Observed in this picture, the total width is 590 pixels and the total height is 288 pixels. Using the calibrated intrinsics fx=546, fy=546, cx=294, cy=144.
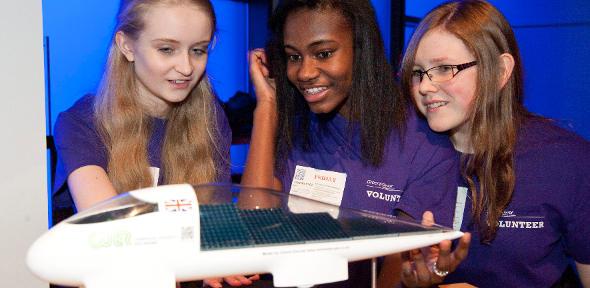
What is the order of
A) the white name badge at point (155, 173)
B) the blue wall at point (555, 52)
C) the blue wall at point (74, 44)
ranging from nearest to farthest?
the white name badge at point (155, 173), the blue wall at point (74, 44), the blue wall at point (555, 52)

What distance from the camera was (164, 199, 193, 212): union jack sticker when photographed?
80 cm

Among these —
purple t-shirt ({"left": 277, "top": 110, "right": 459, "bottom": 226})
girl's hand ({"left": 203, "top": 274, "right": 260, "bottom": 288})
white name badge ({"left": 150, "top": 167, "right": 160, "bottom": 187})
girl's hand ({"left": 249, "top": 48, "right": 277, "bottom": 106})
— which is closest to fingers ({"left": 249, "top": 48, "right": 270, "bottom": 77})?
girl's hand ({"left": 249, "top": 48, "right": 277, "bottom": 106})

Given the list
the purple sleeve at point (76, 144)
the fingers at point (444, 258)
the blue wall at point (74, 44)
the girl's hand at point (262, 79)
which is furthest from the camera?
the blue wall at point (74, 44)

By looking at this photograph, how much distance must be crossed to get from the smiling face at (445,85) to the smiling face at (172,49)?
24.2 inches

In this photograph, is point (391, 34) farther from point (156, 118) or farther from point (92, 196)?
point (92, 196)

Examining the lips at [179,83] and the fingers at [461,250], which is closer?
the fingers at [461,250]

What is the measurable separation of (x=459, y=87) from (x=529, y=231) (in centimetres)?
43

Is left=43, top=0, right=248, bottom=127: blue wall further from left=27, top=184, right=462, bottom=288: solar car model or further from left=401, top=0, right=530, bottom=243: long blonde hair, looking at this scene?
left=27, top=184, right=462, bottom=288: solar car model

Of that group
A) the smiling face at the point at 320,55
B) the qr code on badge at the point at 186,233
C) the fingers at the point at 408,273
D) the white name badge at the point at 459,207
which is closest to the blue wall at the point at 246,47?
the smiling face at the point at 320,55

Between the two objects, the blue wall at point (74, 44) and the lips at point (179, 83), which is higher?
the blue wall at point (74, 44)

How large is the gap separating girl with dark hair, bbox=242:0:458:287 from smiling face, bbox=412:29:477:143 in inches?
5.7

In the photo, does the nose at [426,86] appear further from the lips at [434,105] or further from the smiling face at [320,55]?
the smiling face at [320,55]

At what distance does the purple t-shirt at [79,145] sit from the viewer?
1431 millimetres

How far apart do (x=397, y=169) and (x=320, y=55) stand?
1.36ft
